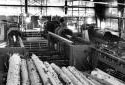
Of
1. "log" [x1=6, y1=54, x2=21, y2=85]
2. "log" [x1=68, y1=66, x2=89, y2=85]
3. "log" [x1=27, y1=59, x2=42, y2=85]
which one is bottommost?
"log" [x1=68, y1=66, x2=89, y2=85]

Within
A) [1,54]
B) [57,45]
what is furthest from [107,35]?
[1,54]

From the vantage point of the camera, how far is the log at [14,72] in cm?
616

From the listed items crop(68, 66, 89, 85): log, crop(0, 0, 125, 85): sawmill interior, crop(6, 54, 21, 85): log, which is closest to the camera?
crop(6, 54, 21, 85): log

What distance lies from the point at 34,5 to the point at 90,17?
731 centimetres

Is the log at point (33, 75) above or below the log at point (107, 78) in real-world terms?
above

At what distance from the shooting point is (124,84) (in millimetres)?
6324

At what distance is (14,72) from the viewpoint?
694 centimetres

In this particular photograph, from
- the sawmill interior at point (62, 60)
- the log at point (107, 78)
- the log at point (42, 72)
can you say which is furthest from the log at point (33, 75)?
the log at point (107, 78)

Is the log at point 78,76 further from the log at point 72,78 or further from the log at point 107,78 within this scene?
the log at point 107,78

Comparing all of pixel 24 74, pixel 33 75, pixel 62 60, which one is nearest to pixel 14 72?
pixel 24 74

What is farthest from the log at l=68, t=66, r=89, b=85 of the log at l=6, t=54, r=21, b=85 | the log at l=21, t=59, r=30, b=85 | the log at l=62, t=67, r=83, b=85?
the log at l=6, t=54, r=21, b=85

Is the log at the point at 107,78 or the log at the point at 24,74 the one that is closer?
the log at the point at 24,74

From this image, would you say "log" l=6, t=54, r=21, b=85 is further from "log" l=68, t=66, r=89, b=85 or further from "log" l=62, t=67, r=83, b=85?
"log" l=68, t=66, r=89, b=85

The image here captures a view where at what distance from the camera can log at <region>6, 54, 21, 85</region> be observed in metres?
6.16
